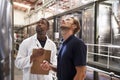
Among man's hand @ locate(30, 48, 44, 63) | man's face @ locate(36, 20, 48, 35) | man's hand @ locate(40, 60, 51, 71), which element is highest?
man's face @ locate(36, 20, 48, 35)

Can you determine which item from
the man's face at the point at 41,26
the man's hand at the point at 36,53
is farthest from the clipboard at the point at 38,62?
the man's face at the point at 41,26

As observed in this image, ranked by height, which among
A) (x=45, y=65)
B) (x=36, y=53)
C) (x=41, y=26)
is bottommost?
(x=45, y=65)

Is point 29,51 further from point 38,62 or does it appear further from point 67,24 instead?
point 67,24

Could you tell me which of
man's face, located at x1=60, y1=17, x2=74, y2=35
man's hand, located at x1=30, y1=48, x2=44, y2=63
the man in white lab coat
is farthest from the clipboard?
man's face, located at x1=60, y1=17, x2=74, y2=35

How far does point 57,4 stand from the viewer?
9.18 meters

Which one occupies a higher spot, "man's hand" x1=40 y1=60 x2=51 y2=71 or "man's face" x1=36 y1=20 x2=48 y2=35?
"man's face" x1=36 y1=20 x2=48 y2=35

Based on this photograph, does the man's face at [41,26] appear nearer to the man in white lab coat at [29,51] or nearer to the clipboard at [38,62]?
the man in white lab coat at [29,51]

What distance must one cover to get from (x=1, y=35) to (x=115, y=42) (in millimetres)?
6879

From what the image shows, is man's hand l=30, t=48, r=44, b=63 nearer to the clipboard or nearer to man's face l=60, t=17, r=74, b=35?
the clipboard

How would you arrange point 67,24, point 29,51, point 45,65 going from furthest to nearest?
point 29,51 → point 45,65 → point 67,24

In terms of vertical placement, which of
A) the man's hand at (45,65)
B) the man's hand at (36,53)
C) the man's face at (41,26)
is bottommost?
the man's hand at (45,65)

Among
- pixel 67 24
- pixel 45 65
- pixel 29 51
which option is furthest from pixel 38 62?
pixel 67 24

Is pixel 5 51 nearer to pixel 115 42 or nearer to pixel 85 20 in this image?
pixel 85 20

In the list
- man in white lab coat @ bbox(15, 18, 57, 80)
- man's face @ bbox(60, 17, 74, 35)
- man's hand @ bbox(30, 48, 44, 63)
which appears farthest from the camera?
man in white lab coat @ bbox(15, 18, 57, 80)
